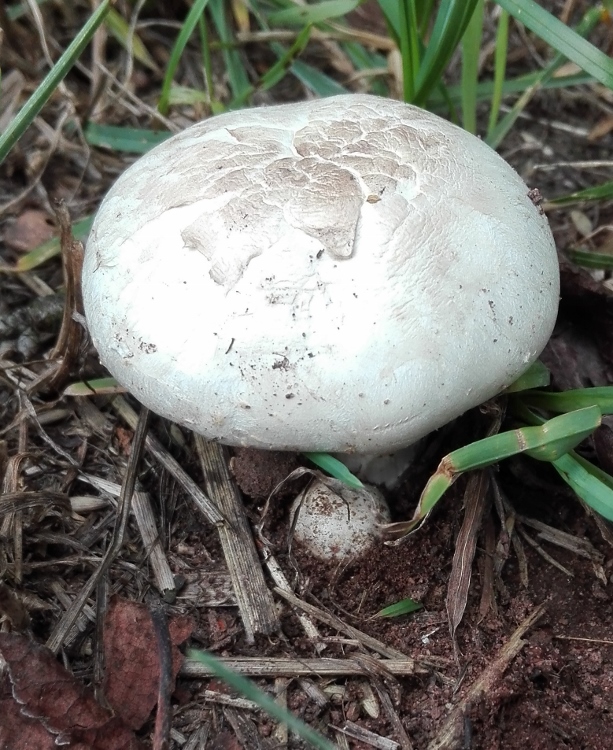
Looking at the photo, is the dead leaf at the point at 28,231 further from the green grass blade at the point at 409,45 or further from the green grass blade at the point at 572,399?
the green grass blade at the point at 572,399

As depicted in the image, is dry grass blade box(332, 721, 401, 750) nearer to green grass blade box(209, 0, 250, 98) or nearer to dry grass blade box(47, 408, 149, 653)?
dry grass blade box(47, 408, 149, 653)

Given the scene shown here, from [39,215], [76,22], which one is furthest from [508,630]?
[76,22]

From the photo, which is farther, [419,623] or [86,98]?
[86,98]

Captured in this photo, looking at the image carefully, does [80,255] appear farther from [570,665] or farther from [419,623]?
[570,665]

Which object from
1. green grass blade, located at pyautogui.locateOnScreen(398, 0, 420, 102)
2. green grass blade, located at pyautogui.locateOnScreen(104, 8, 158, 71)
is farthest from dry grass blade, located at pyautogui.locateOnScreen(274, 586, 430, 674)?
green grass blade, located at pyautogui.locateOnScreen(104, 8, 158, 71)

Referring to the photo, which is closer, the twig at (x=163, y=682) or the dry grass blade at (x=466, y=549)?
the twig at (x=163, y=682)

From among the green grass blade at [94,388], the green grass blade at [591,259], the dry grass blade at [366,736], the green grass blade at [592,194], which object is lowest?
the dry grass blade at [366,736]

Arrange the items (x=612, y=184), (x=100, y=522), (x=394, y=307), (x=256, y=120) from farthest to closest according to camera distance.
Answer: (x=612, y=184)
(x=100, y=522)
(x=256, y=120)
(x=394, y=307)

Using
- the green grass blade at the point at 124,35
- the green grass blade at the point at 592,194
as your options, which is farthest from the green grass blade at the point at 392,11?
the green grass blade at the point at 124,35
